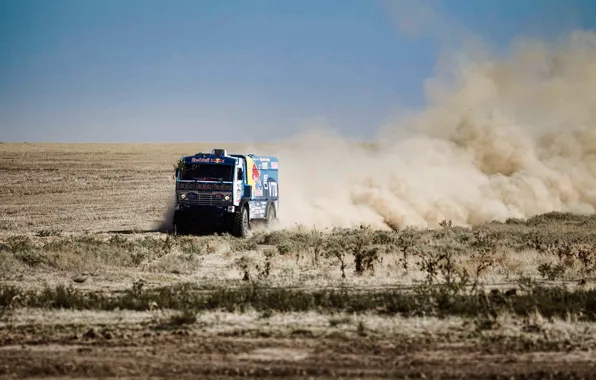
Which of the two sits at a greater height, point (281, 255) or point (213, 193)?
point (213, 193)

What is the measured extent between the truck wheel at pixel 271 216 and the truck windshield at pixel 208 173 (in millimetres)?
4658

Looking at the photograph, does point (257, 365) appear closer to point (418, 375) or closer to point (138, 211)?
point (418, 375)

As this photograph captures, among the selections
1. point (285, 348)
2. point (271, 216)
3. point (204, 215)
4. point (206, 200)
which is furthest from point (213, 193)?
point (285, 348)

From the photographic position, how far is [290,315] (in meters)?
12.2

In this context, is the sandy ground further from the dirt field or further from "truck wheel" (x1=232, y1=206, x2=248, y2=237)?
"truck wheel" (x1=232, y1=206, x2=248, y2=237)

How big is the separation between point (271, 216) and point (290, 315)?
2217cm

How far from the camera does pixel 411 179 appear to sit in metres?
42.8

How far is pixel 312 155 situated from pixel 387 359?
40.4m

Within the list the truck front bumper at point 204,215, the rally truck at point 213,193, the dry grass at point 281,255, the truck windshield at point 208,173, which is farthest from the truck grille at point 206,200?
the dry grass at point 281,255

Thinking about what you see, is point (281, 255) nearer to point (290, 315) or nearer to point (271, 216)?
point (290, 315)

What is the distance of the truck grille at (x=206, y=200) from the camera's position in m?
29.0

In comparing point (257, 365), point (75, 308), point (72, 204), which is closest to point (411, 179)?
point (72, 204)

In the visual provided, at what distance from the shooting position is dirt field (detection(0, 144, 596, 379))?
915cm

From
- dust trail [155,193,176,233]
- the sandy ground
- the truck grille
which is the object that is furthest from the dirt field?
dust trail [155,193,176,233]
